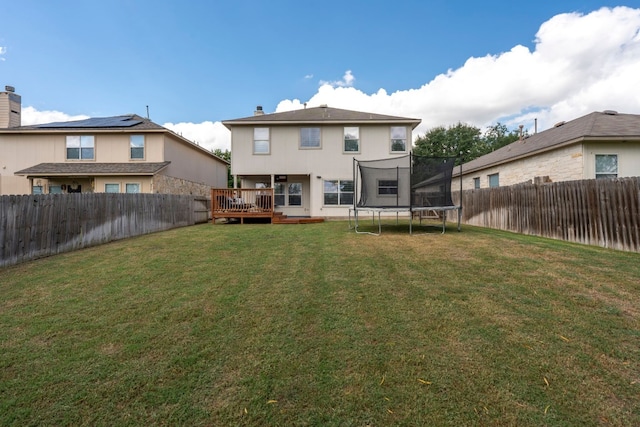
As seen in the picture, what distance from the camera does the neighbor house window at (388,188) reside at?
9828 mm

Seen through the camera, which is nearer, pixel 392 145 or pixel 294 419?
pixel 294 419

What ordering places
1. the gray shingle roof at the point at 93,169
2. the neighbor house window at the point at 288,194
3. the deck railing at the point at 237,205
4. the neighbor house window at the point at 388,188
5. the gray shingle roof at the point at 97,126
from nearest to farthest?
1. the neighbor house window at the point at 388,188
2. the deck railing at the point at 237,205
3. the gray shingle roof at the point at 93,169
4. the gray shingle roof at the point at 97,126
5. the neighbor house window at the point at 288,194

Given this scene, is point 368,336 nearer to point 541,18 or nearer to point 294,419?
point 294,419

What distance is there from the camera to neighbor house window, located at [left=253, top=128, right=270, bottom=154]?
573 inches

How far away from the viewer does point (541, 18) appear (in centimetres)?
1292

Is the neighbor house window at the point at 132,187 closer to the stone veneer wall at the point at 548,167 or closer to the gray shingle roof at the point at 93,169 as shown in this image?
the gray shingle roof at the point at 93,169

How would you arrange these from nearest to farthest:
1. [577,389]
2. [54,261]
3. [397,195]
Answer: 1. [577,389]
2. [54,261]
3. [397,195]

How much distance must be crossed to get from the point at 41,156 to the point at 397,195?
18762mm

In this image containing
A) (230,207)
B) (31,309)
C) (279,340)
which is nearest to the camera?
(279,340)

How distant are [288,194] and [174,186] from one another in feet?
21.6

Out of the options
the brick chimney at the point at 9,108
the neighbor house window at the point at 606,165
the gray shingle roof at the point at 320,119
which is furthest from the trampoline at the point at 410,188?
the brick chimney at the point at 9,108

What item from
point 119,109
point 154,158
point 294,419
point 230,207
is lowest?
point 294,419

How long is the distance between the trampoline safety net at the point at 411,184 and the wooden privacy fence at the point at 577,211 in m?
2.57

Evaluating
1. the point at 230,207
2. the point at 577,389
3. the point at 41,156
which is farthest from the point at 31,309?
the point at 41,156
